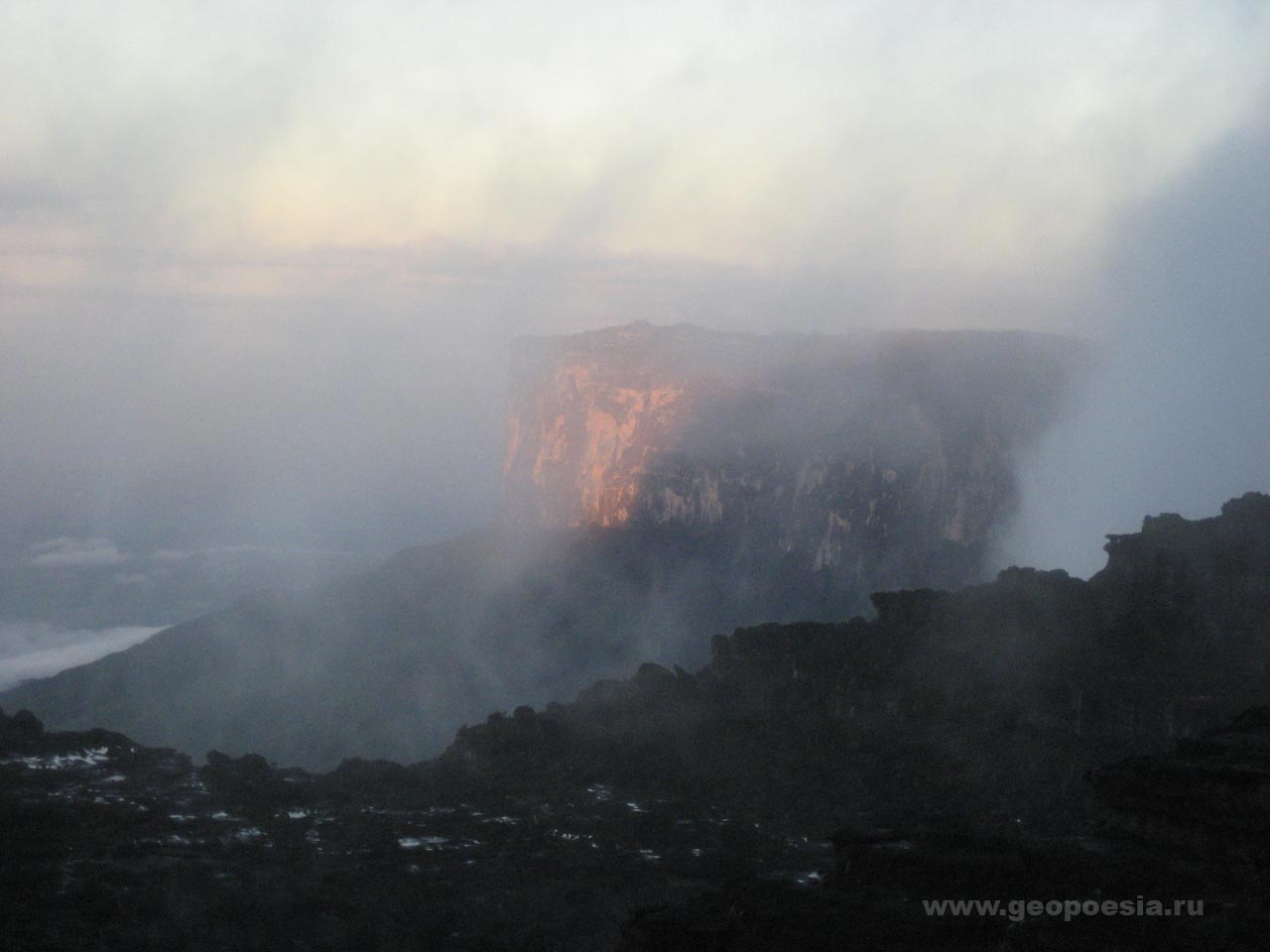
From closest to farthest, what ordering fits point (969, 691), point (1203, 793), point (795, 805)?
point (1203, 793), point (795, 805), point (969, 691)

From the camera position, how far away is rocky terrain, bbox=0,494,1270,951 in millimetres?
64438

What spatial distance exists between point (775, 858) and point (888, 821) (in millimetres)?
10672

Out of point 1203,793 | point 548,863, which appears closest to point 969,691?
point 548,863

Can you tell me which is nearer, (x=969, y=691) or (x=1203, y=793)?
(x=1203, y=793)

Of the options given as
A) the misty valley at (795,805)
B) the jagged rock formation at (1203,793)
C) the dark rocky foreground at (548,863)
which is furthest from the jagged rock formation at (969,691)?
the jagged rock formation at (1203,793)

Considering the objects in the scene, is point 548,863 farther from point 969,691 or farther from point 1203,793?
point 969,691

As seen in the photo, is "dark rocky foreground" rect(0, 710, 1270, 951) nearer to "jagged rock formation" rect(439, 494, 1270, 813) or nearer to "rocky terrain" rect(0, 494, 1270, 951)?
"rocky terrain" rect(0, 494, 1270, 951)

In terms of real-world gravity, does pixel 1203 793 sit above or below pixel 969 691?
below

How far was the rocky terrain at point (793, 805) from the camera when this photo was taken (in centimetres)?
6444

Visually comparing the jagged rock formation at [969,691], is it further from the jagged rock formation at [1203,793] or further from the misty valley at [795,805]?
the jagged rock formation at [1203,793]

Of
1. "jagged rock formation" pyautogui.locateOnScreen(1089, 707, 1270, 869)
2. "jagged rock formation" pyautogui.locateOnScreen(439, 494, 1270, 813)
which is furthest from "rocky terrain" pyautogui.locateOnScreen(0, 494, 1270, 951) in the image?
"jagged rock formation" pyautogui.locateOnScreen(439, 494, 1270, 813)

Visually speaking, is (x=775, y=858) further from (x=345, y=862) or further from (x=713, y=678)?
(x=713, y=678)

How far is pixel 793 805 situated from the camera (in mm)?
103062

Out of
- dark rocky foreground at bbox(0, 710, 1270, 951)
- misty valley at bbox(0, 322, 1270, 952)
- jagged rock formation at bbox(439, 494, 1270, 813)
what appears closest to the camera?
dark rocky foreground at bbox(0, 710, 1270, 951)
